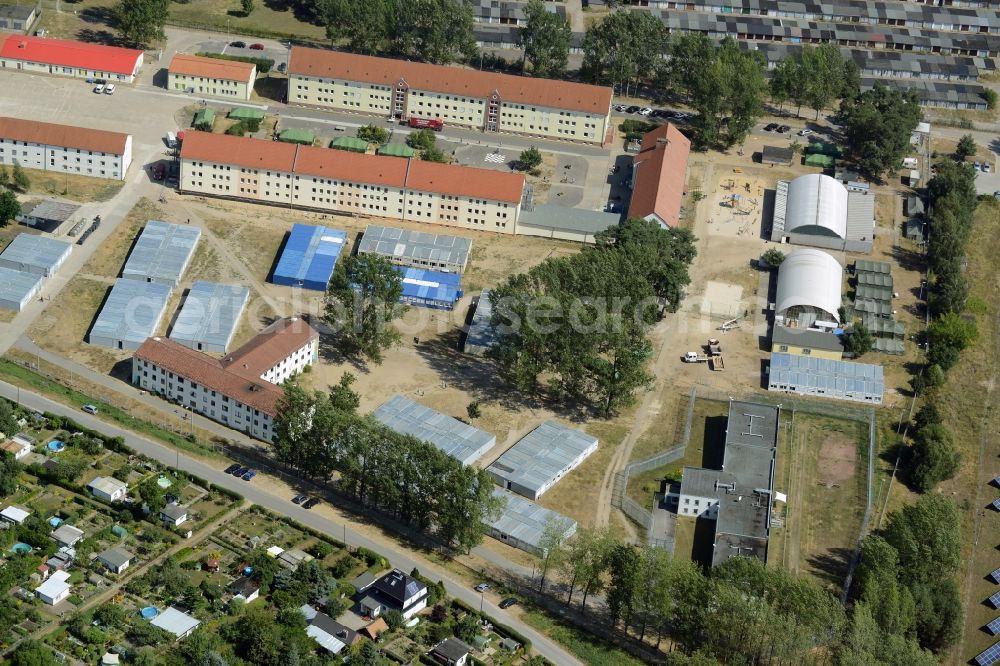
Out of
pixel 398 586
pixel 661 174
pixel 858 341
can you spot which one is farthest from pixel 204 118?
pixel 398 586

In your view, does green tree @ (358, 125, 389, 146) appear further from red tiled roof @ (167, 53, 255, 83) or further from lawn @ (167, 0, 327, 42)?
lawn @ (167, 0, 327, 42)

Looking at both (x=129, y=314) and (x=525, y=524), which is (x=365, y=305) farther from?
(x=525, y=524)

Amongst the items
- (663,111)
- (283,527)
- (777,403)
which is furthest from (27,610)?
(663,111)

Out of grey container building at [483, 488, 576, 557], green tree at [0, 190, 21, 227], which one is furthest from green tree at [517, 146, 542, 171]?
grey container building at [483, 488, 576, 557]

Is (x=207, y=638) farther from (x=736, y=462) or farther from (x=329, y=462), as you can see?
(x=736, y=462)

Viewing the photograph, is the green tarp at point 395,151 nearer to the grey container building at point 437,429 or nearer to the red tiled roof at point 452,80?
the red tiled roof at point 452,80

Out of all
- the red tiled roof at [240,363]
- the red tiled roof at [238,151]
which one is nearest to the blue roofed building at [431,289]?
the red tiled roof at [240,363]
